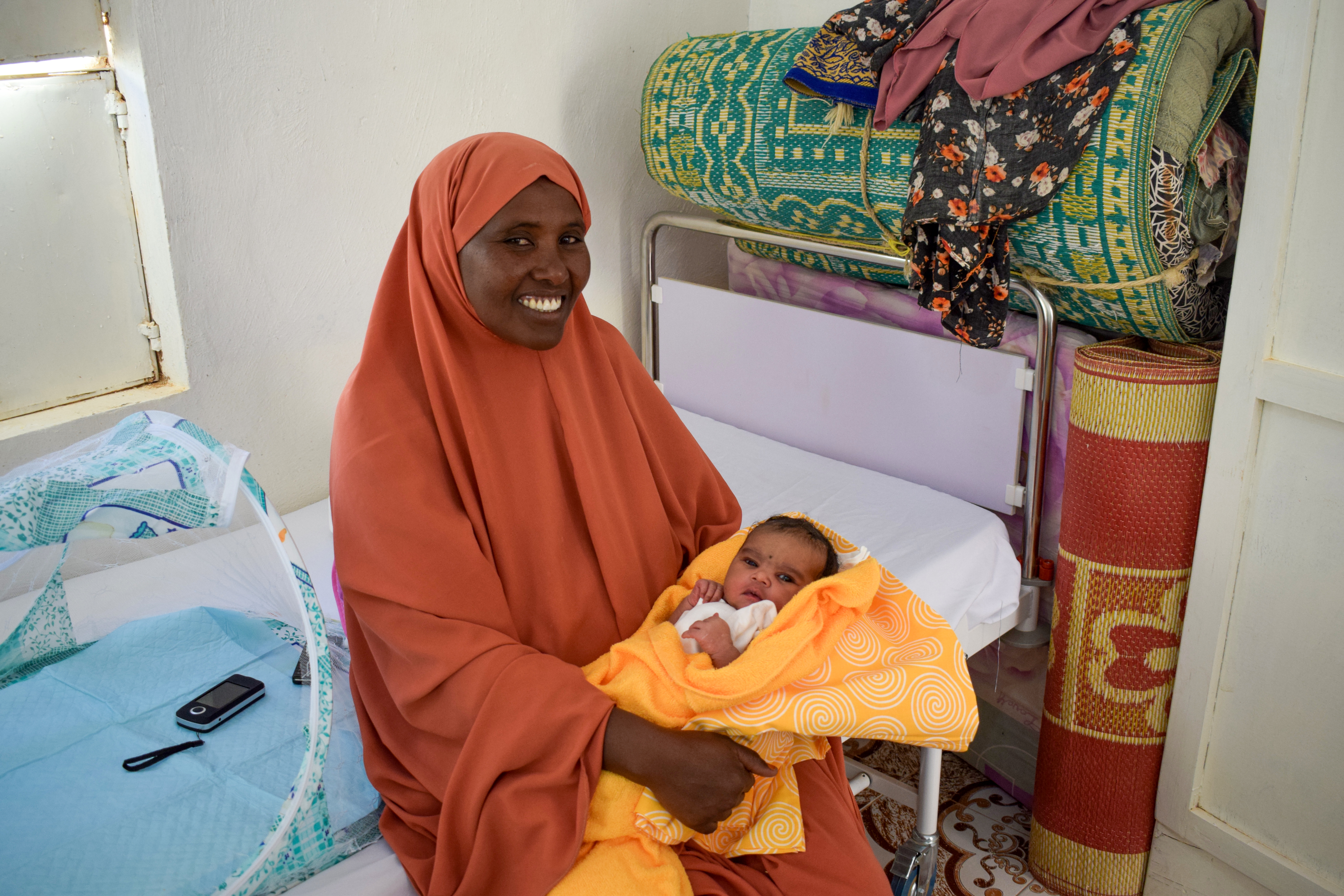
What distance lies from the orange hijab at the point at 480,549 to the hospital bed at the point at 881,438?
707 millimetres

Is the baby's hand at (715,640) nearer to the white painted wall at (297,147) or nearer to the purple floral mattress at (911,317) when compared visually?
the purple floral mattress at (911,317)

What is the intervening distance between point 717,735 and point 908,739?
27 centimetres

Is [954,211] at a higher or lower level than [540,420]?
higher

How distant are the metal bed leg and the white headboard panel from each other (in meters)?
0.69

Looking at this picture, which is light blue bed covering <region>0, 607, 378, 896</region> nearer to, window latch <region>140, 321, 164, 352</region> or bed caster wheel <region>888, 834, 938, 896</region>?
window latch <region>140, 321, 164, 352</region>

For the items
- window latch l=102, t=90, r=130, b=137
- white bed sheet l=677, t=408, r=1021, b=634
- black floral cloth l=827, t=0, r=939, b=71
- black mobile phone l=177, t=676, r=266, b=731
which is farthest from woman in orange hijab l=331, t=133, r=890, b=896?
window latch l=102, t=90, r=130, b=137

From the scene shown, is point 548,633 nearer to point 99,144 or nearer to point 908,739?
point 908,739

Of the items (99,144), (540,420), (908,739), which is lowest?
(908,739)

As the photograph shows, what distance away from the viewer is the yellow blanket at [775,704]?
137 centimetres

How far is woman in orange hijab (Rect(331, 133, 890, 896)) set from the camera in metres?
1.36

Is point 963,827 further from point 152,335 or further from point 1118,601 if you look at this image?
point 152,335

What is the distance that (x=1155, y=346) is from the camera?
208cm

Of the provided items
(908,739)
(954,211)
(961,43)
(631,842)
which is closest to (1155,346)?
(954,211)

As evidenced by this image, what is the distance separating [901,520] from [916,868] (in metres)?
0.74
